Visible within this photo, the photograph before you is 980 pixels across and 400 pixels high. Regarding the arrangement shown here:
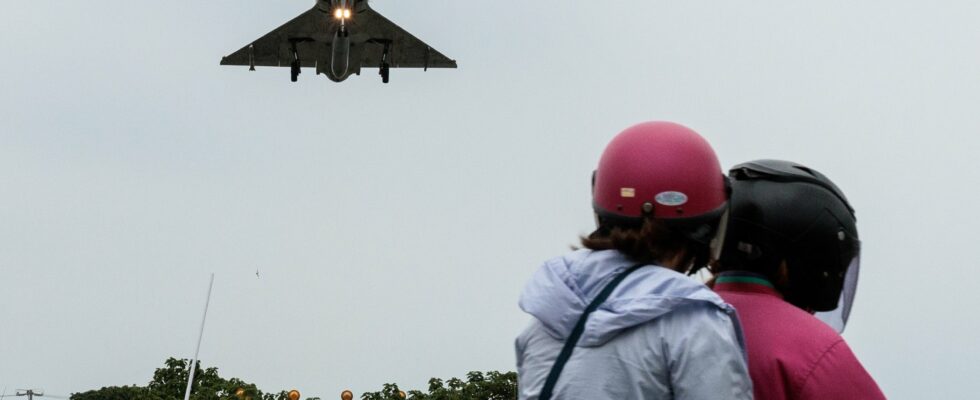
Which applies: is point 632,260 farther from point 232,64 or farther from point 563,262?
point 232,64

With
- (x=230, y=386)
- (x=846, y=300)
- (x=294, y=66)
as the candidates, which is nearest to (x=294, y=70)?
(x=294, y=66)

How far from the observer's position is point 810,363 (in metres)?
2.89

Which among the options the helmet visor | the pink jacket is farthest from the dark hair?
the helmet visor

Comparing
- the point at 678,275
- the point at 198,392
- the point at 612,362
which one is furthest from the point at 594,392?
the point at 198,392

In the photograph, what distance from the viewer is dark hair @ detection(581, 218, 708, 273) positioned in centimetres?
289

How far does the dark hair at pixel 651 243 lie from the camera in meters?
2.89

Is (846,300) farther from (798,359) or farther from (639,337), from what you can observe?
(639,337)

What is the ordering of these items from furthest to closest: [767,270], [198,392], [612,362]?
[198,392], [767,270], [612,362]

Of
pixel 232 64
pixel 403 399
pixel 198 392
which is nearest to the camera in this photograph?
pixel 403 399

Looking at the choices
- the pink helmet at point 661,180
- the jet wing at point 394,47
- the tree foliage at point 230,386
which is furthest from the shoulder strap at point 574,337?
the jet wing at point 394,47

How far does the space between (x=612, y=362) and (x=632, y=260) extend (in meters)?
0.29

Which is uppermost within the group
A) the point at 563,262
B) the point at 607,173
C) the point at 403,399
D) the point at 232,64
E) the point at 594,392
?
the point at 232,64

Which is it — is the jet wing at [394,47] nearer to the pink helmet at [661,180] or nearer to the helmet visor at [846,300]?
the helmet visor at [846,300]

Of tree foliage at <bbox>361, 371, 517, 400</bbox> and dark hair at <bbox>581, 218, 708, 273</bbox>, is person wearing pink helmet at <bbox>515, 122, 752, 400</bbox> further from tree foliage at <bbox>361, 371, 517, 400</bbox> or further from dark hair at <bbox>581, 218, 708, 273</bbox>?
tree foliage at <bbox>361, 371, 517, 400</bbox>
